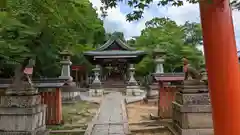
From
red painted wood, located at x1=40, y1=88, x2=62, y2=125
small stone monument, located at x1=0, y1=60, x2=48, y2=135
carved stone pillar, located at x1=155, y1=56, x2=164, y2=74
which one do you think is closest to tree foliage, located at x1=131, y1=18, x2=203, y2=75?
carved stone pillar, located at x1=155, y1=56, x2=164, y2=74

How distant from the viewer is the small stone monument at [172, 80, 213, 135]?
584 centimetres

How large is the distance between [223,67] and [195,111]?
2.82 metres

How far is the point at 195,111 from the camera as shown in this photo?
5.88m

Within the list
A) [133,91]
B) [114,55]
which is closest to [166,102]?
[133,91]

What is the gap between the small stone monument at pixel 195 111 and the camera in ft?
19.2

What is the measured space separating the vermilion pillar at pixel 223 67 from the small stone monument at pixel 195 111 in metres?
2.52

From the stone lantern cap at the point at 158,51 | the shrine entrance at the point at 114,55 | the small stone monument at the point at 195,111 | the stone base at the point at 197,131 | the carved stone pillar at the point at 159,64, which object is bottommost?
the stone base at the point at 197,131

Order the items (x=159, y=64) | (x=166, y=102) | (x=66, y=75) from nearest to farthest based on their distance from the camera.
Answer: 1. (x=166, y=102)
2. (x=66, y=75)
3. (x=159, y=64)

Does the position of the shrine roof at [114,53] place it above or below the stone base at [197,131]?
above

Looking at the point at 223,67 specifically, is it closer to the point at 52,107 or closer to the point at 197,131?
the point at 197,131

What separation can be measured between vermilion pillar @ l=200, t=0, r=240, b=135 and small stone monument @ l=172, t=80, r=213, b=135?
8.25 feet

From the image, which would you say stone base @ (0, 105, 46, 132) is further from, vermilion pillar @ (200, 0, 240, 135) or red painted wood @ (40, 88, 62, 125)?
vermilion pillar @ (200, 0, 240, 135)

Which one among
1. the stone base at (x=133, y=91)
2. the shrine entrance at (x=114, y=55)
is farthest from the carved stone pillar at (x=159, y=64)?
the shrine entrance at (x=114, y=55)

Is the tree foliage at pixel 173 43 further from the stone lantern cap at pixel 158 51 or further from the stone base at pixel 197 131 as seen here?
the stone base at pixel 197 131
